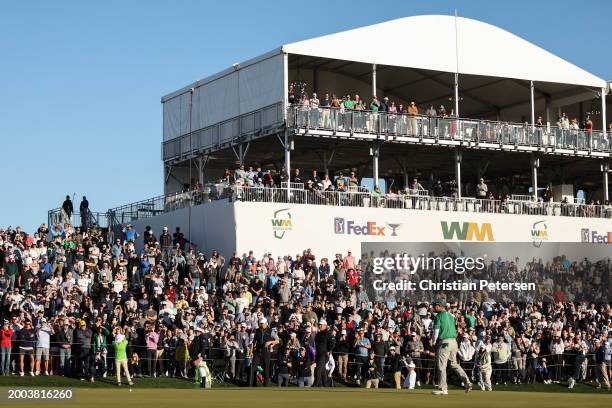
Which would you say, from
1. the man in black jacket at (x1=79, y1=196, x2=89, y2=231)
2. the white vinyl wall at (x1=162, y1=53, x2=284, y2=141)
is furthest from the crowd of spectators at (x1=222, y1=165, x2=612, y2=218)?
the man in black jacket at (x1=79, y1=196, x2=89, y2=231)

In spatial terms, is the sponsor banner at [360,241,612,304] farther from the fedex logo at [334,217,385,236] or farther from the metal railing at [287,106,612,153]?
the metal railing at [287,106,612,153]

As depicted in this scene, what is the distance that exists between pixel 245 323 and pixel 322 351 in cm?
322

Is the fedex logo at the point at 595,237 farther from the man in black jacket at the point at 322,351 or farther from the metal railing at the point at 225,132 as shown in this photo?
the man in black jacket at the point at 322,351

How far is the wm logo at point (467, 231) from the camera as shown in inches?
2009

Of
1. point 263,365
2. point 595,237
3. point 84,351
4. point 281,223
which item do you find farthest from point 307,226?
point 84,351

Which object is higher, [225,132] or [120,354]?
[225,132]

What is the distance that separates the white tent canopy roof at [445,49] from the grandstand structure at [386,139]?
61mm

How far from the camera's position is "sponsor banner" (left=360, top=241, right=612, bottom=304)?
4541cm

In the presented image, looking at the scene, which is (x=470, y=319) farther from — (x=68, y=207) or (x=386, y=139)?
(x=68, y=207)

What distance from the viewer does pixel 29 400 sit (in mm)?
19453

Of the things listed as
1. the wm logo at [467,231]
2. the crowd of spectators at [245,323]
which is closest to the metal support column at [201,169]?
the crowd of spectators at [245,323]

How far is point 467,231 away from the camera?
51.5 meters

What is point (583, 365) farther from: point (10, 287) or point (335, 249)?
point (10, 287)

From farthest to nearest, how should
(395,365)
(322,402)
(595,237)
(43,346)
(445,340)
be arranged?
(595,237), (395,365), (43,346), (445,340), (322,402)
